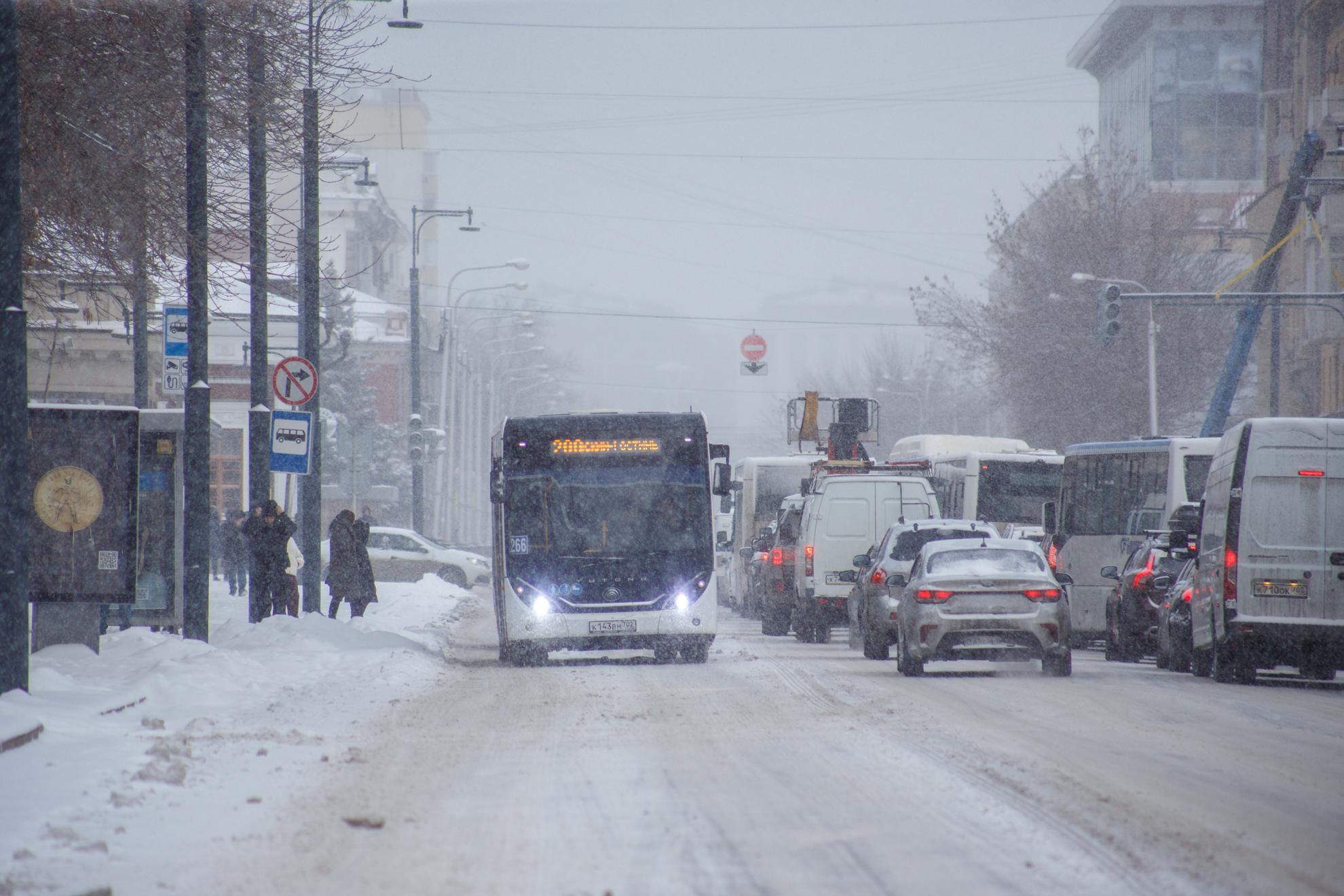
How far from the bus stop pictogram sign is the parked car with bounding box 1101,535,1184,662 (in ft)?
34.5

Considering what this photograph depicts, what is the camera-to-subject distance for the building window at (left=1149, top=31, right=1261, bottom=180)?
103375 mm

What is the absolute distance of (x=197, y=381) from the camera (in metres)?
19.5

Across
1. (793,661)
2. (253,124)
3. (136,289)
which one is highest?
(253,124)

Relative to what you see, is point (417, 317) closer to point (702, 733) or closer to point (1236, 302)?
point (1236, 302)

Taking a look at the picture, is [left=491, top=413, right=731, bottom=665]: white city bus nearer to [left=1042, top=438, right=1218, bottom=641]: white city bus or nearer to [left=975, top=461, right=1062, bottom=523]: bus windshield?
[left=1042, top=438, right=1218, bottom=641]: white city bus

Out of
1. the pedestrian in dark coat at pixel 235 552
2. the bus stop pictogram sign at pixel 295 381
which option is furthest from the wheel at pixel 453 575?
the bus stop pictogram sign at pixel 295 381

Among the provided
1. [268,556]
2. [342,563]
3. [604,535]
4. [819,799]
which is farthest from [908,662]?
[342,563]

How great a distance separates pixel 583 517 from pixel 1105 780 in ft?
39.6

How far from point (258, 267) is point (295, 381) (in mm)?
2259

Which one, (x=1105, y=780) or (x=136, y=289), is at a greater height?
(x=136, y=289)

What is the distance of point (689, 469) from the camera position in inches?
870

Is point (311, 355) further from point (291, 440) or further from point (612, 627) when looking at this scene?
point (612, 627)

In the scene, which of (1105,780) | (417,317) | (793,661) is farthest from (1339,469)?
(417,317)

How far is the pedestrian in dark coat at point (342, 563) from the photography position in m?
28.4
